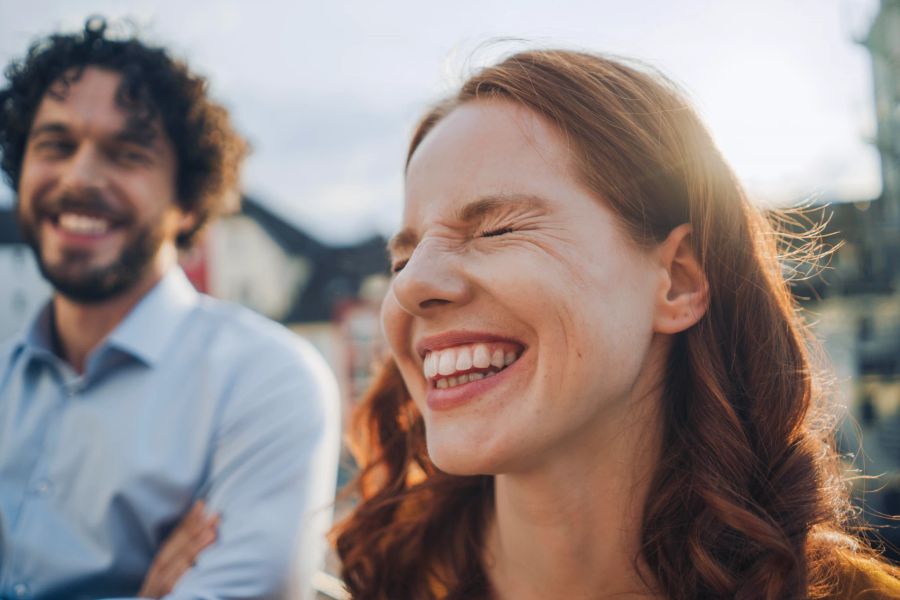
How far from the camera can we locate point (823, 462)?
1873 millimetres

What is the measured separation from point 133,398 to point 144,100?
1.54 metres

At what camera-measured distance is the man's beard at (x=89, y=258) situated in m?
3.03

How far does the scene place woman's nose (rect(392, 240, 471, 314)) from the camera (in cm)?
168

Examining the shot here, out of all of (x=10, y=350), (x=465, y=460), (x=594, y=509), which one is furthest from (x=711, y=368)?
(x=10, y=350)

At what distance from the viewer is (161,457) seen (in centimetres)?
263

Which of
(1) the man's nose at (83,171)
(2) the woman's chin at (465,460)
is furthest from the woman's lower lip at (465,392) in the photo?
(1) the man's nose at (83,171)

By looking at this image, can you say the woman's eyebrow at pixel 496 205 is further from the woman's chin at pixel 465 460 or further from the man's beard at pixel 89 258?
the man's beard at pixel 89 258

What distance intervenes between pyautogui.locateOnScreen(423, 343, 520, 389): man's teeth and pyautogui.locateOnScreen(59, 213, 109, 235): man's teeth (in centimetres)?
204

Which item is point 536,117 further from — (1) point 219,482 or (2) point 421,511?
(1) point 219,482

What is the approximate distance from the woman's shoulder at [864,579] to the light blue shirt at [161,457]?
1.65m

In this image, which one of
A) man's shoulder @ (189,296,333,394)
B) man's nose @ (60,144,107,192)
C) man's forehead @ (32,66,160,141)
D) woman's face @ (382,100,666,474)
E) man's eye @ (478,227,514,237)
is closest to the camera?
woman's face @ (382,100,666,474)

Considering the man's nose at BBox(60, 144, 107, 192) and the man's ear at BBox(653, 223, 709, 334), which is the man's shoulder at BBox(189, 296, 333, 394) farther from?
the man's ear at BBox(653, 223, 709, 334)

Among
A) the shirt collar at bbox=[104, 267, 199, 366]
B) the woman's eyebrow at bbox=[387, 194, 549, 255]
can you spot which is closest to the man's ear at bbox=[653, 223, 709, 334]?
the woman's eyebrow at bbox=[387, 194, 549, 255]

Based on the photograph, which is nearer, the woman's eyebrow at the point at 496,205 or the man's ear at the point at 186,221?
the woman's eyebrow at the point at 496,205
